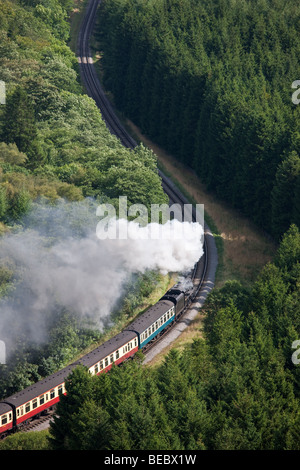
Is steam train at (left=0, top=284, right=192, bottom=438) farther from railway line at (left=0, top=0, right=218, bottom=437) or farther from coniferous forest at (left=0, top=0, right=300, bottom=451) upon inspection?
coniferous forest at (left=0, top=0, right=300, bottom=451)

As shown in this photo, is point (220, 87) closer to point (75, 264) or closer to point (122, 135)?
point (122, 135)

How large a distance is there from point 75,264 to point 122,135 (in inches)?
2363

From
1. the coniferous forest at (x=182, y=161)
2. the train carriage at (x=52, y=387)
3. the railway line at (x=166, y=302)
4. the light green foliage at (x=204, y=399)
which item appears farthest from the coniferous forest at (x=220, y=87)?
the train carriage at (x=52, y=387)

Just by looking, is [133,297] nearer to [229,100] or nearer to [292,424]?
[292,424]

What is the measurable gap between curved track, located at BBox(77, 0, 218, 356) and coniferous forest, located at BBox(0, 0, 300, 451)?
378cm

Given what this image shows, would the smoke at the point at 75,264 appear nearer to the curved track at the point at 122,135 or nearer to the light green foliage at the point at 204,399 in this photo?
the curved track at the point at 122,135

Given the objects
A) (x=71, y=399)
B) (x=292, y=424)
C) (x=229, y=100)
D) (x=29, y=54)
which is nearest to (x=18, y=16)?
(x=29, y=54)

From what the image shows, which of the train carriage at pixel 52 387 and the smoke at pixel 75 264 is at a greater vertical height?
the smoke at pixel 75 264

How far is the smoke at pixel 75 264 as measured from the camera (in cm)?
7044

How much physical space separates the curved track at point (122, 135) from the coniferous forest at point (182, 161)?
3780mm

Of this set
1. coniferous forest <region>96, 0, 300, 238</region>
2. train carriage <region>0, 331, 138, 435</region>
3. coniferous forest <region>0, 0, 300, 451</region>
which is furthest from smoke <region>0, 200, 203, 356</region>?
coniferous forest <region>96, 0, 300, 238</region>

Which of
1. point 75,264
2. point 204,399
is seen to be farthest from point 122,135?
point 204,399

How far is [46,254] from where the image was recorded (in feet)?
242
